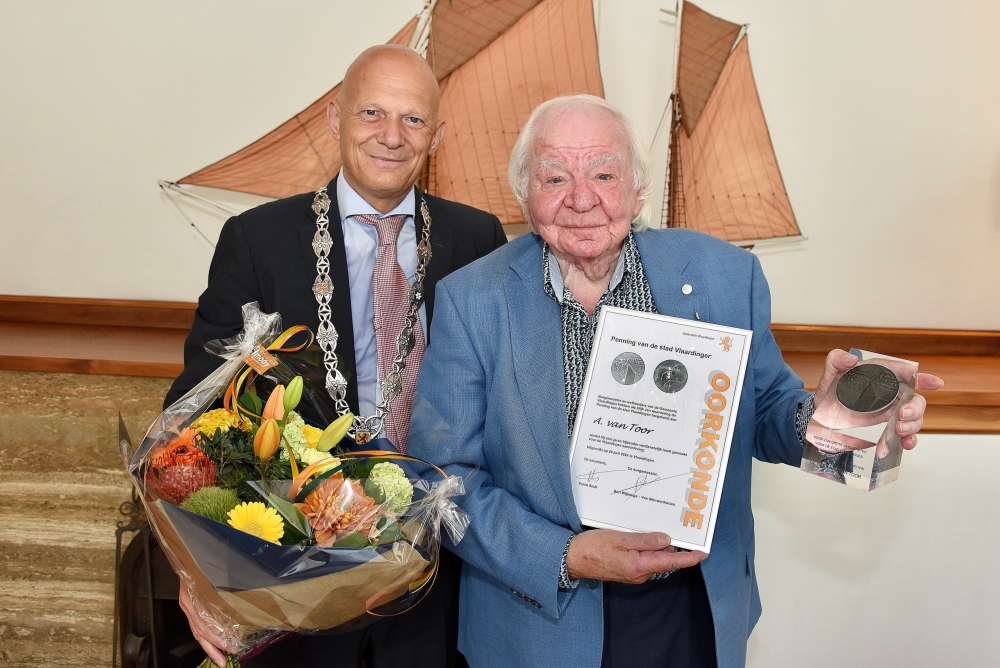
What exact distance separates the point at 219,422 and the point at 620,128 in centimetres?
84

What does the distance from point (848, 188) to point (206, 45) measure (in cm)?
220

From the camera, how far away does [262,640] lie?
1154 millimetres

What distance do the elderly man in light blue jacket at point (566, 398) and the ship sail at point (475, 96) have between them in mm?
1189

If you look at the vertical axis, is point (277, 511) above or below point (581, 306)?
below

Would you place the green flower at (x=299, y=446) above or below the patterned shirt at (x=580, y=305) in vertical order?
below

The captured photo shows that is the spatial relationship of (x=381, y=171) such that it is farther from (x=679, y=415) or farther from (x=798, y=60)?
(x=798, y=60)

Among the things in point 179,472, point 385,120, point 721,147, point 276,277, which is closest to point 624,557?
point 179,472

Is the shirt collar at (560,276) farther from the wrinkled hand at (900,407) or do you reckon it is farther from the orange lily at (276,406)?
the orange lily at (276,406)

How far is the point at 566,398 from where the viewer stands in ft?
4.29

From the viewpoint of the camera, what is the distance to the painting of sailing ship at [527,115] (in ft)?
7.89

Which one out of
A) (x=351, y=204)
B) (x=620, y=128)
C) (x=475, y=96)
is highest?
(x=475, y=96)

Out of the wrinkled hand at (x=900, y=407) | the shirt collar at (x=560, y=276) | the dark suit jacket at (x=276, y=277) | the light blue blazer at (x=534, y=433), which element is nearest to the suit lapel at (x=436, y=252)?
the dark suit jacket at (x=276, y=277)

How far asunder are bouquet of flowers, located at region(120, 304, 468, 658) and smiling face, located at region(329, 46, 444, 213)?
582 millimetres

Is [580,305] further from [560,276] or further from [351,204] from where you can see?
[351,204]
